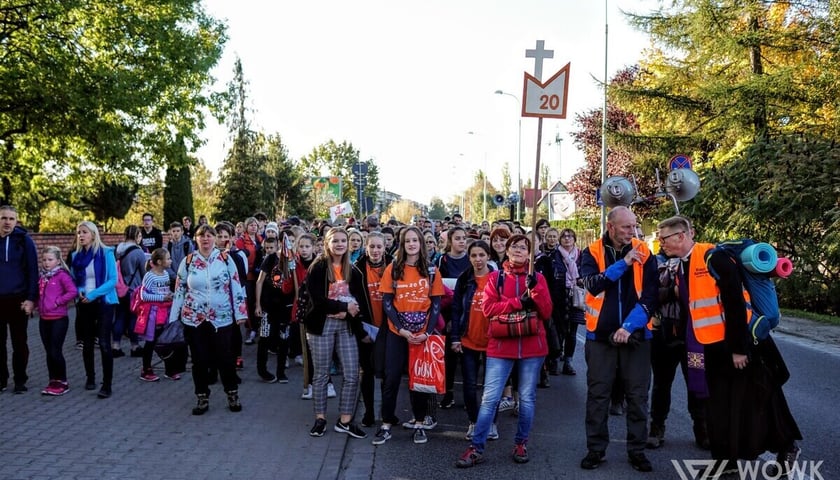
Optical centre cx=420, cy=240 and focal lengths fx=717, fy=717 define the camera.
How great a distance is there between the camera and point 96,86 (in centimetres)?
1759

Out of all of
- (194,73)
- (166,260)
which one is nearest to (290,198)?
(194,73)

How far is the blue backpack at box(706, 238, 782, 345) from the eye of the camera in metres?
4.84

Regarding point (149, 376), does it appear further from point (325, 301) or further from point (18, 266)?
point (325, 301)

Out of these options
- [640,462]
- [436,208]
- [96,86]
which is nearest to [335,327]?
[640,462]

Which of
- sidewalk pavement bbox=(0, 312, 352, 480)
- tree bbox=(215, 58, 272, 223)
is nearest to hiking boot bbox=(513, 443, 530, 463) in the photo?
sidewalk pavement bbox=(0, 312, 352, 480)

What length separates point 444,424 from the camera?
6.96 m

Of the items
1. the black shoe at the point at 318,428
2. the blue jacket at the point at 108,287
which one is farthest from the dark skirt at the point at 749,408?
the blue jacket at the point at 108,287

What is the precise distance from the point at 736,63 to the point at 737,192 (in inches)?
228

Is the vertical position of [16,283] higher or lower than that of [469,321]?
higher

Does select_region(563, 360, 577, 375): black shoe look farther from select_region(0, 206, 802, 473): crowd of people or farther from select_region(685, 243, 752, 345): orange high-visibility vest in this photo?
select_region(685, 243, 752, 345): orange high-visibility vest

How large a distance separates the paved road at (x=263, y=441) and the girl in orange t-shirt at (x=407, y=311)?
0.95 ft

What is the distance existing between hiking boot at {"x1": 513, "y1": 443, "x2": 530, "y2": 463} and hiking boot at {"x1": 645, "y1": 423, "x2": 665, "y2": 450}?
117 cm

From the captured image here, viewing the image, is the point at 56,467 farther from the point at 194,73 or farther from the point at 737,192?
the point at 194,73

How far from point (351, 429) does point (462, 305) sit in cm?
149
